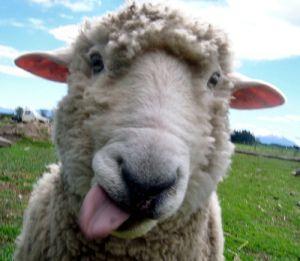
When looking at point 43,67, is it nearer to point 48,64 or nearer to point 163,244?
point 48,64

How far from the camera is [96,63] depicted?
10.6 feet

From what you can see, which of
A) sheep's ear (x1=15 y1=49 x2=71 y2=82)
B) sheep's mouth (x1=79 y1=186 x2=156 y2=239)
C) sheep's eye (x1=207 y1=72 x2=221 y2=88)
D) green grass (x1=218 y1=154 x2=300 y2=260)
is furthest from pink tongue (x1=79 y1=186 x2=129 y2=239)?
green grass (x1=218 y1=154 x2=300 y2=260)

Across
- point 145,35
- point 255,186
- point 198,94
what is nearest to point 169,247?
point 198,94

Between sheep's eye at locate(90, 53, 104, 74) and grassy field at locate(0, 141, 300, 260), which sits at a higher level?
sheep's eye at locate(90, 53, 104, 74)

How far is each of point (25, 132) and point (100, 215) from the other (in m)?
16.2

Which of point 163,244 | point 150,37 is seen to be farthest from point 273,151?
point 150,37

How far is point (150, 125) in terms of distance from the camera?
106 inches

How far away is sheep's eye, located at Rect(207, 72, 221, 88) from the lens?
3332 millimetres

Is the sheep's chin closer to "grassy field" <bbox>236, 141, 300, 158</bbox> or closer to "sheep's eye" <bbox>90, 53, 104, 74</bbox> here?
"sheep's eye" <bbox>90, 53, 104, 74</bbox>

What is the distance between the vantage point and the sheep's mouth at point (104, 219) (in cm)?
258

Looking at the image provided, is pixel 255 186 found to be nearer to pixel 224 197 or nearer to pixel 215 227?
pixel 224 197

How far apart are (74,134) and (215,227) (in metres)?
1.30

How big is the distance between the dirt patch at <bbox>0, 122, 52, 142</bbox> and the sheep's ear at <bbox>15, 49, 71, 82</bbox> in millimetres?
13893

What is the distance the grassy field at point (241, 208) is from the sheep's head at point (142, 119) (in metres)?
2.69
